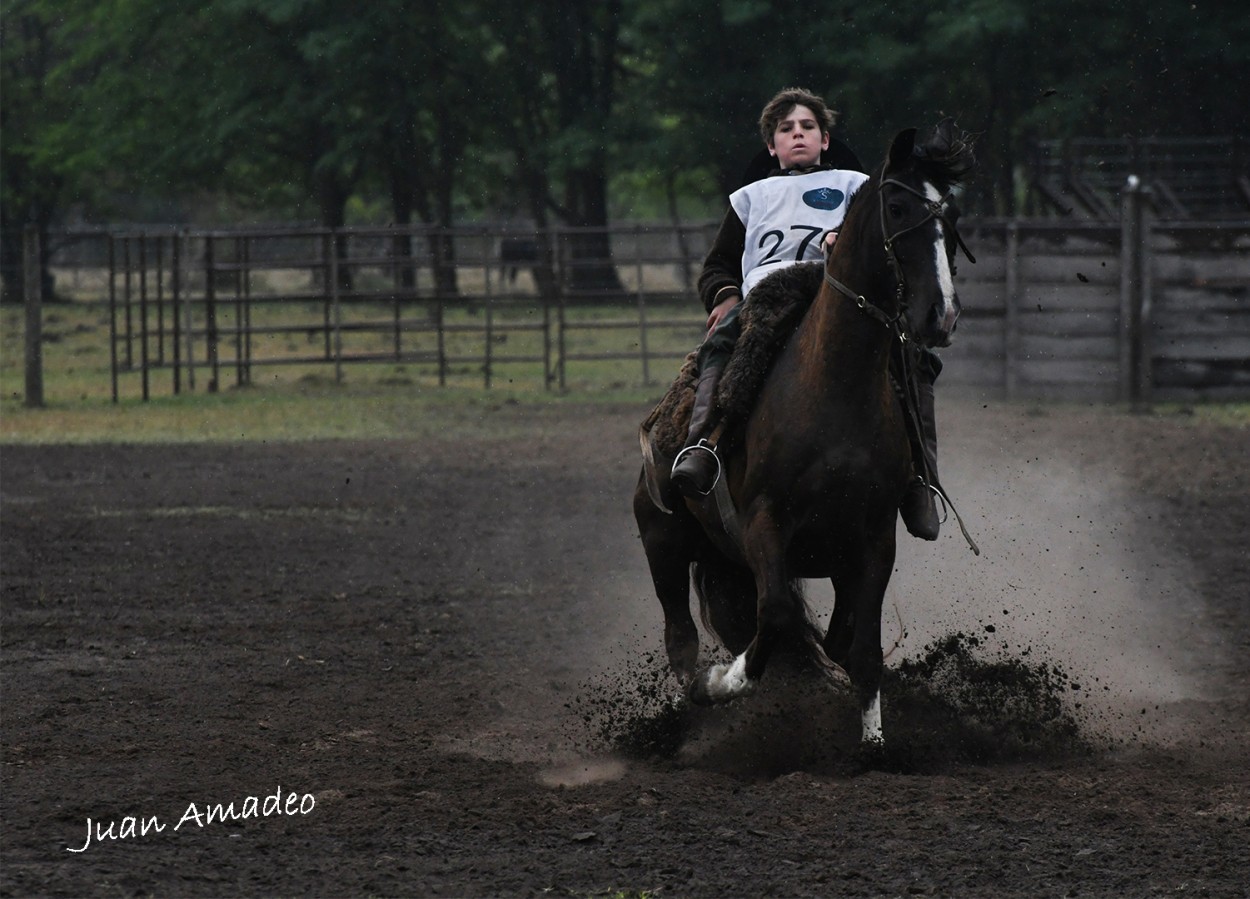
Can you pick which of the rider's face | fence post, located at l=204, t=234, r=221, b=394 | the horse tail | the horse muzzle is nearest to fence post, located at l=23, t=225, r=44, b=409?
fence post, located at l=204, t=234, r=221, b=394

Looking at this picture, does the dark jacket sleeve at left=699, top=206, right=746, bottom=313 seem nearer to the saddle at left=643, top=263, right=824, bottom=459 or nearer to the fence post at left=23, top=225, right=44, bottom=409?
the saddle at left=643, top=263, right=824, bottom=459

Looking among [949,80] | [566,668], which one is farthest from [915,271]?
[949,80]

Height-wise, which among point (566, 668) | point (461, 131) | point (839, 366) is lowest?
point (566, 668)

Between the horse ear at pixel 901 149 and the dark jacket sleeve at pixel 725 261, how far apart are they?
1.28m

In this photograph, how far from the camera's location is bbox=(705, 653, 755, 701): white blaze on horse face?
599 centimetres

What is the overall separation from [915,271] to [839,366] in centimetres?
55

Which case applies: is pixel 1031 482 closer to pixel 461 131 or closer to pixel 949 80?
pixel 949 80

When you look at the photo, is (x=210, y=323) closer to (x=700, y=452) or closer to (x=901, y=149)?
(x=700, y=452)

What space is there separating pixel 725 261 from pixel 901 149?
1.46 m

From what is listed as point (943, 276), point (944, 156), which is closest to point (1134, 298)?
point (944, 156)

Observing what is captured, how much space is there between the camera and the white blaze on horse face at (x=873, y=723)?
19.7 ft

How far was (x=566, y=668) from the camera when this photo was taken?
26.2 feet

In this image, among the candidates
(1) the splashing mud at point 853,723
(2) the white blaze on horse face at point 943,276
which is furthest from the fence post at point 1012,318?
(2) the white blaze on horse face at point 943,276

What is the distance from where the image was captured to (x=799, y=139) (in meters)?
6.48
